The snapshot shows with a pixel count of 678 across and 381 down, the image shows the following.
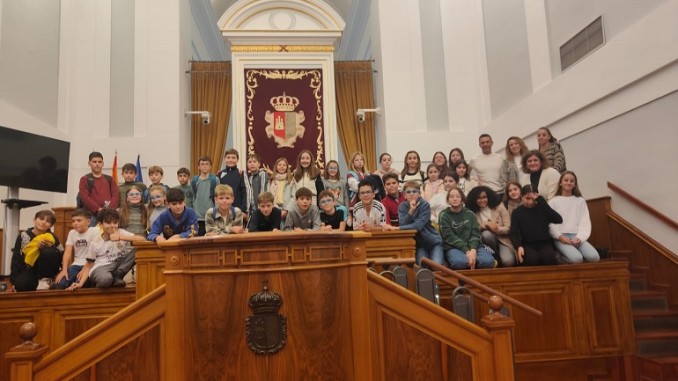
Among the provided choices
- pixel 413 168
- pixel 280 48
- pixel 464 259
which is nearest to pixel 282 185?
pixel 413 168

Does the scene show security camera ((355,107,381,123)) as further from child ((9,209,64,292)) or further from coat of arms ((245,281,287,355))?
coat of arms ((245,281,287,355))

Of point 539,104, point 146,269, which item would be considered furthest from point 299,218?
point 539,104

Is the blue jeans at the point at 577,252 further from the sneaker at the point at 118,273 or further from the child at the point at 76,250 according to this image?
the child at the point at 76,250

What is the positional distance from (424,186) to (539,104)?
2.56m

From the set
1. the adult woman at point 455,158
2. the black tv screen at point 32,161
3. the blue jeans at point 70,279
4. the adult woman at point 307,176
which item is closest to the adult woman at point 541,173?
the adult woman at point 455,158

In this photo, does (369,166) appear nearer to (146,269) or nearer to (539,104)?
(539,104)

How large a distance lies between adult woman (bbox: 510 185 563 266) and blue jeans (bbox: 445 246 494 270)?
309 mm

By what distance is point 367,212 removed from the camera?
201 inches

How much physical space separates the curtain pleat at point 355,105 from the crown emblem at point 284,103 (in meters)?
0.90

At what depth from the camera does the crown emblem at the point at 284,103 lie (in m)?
9.74

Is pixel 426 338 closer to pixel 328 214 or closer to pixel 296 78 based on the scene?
pixel 328 214

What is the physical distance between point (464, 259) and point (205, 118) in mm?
6266

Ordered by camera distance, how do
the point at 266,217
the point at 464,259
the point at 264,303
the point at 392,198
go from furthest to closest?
the point at 392,198, the point at 464,259, the point at 266,217, the point at 264,303

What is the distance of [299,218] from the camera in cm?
471
